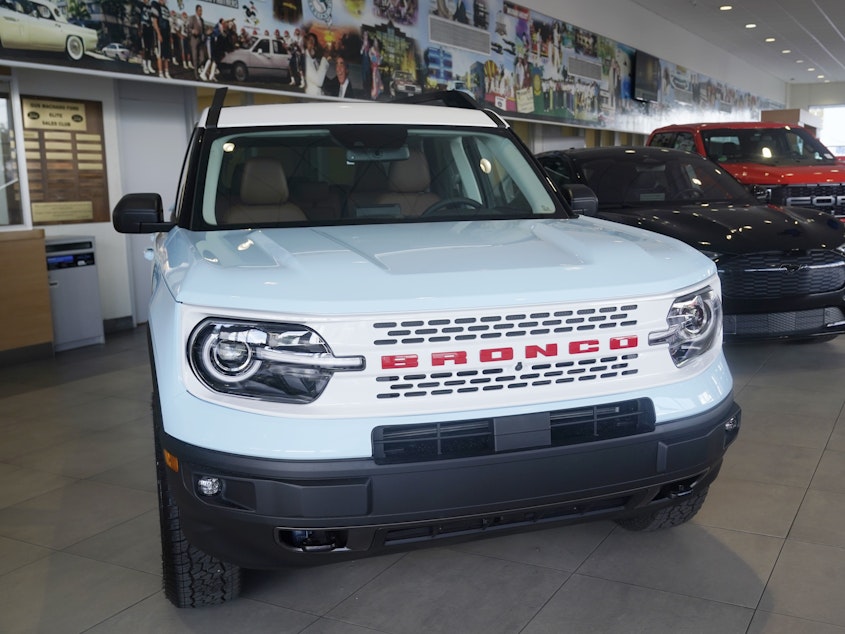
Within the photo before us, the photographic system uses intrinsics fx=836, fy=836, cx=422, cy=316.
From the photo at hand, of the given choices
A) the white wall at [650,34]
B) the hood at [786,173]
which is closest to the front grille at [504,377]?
the hood at [786,173]

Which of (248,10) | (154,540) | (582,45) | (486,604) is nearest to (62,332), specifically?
(248,10)

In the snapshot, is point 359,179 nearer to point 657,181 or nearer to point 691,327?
point 691,327

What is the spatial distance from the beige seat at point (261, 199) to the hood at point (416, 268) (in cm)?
23

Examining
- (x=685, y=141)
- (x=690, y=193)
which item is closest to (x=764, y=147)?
(x=685, y=141)

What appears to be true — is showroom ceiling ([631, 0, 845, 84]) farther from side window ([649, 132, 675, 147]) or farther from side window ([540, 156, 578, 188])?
side window ([540, 156, 578, 188])

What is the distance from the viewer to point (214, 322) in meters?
1.80

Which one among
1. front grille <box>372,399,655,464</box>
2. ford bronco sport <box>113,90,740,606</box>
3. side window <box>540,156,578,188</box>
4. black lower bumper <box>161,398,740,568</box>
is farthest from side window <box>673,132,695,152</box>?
front grille <box>372,399,655,464</box>

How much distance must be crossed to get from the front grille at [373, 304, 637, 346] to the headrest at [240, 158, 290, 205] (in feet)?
3.99

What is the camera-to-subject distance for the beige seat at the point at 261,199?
272cm

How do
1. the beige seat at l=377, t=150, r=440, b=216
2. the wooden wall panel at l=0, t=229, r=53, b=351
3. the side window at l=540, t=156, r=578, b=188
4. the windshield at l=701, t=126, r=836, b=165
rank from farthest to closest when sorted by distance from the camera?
1. the windshield at l=701, t=126, r=836, b=165
2. the side window at l=540, t=156, r=578, b=188
3. the wooden wall panel at l=0, t=229, r=53, b=351
4. the beige seat at l=377, t=150, r=440, b=216

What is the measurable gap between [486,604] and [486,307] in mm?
949

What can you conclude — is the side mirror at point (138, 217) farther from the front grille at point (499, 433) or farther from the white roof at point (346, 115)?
the front grille at point (499, 433)

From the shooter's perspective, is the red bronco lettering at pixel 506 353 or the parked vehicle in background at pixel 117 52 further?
the parked vehicle in background at pixel 117 52

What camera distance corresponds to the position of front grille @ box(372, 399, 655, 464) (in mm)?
1777
